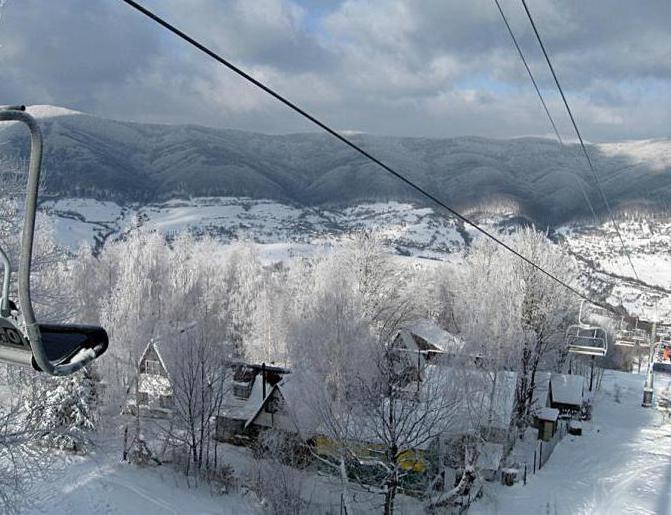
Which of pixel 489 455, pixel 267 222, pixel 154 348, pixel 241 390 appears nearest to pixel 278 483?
pixel 489 455

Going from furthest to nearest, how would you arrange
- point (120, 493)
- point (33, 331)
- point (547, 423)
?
point (547, 423), point (120, 493), point (33, 331)

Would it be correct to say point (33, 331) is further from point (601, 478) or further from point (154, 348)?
point (154, 348)

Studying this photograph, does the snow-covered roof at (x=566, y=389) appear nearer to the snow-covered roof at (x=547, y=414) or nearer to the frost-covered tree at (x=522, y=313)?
the frost-covered tree at (x=522, y=313)

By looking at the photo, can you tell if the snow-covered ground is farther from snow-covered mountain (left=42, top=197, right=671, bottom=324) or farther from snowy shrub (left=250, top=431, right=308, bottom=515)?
snow-covered mountain (left=42, top=197, right=671, bottom=324)

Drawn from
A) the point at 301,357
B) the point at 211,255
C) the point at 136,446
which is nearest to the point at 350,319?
the point at 301,357

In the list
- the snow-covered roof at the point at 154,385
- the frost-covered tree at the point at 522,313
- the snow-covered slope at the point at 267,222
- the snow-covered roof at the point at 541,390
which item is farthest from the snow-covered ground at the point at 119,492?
the snow-covered slope at the point at 267,222

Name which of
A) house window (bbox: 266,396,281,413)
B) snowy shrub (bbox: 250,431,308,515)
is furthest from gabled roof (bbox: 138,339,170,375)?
snowy shrub (bbox: 250,431,308,515)
